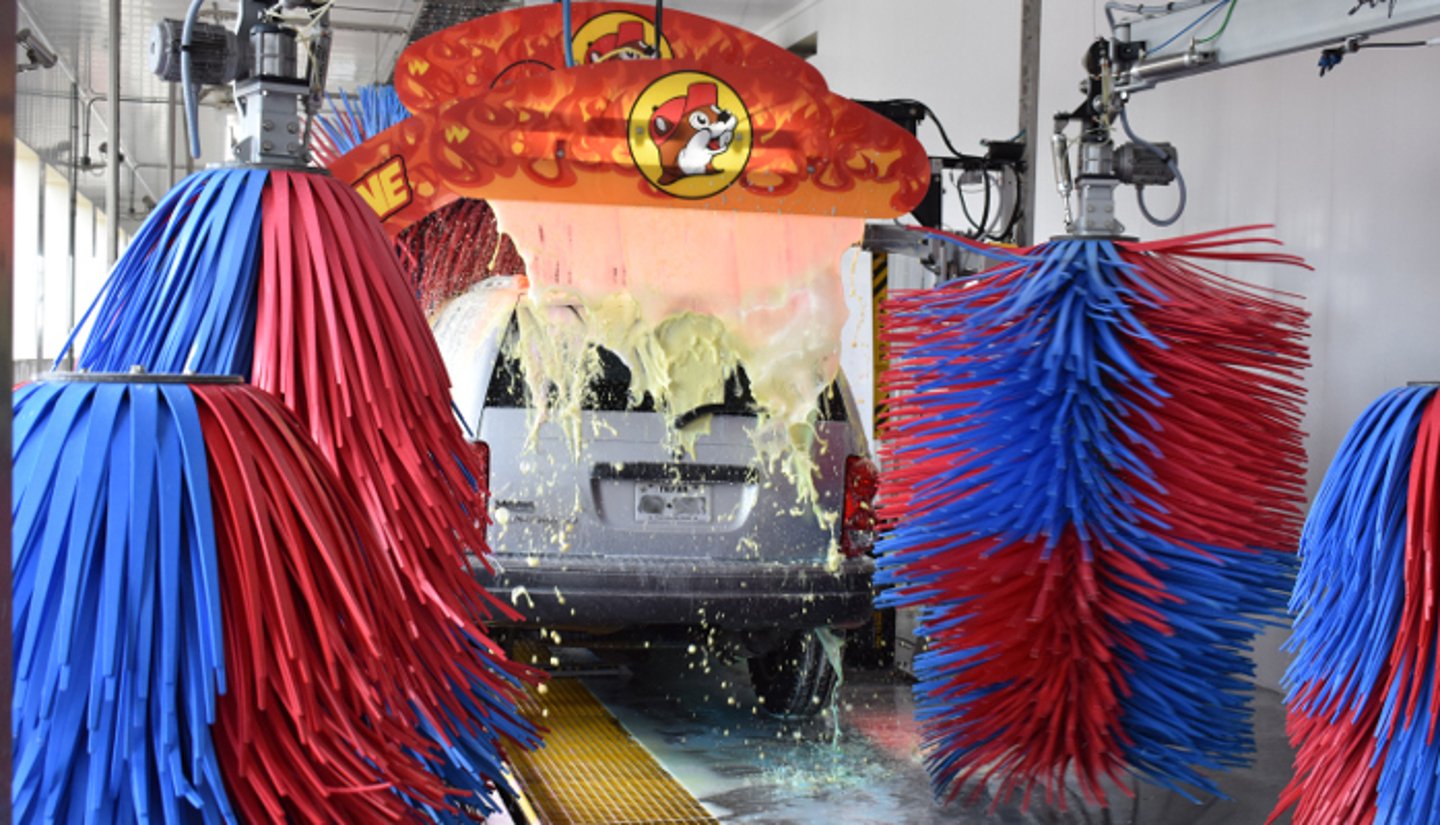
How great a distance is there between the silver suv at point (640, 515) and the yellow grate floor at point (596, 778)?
0.40 metres

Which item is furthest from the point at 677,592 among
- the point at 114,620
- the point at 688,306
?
the point at 114,620

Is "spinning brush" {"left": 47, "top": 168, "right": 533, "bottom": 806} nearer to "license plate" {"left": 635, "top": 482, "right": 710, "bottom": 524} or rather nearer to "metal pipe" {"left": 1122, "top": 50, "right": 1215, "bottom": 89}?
"license plate" {"left": 635, "top": 482, "right": 710, "bottom": 524}

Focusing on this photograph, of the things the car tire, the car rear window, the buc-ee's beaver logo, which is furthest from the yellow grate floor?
the buc-ee's beaver logo

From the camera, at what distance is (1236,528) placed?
4.30m

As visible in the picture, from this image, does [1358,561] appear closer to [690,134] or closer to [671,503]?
[690,134]

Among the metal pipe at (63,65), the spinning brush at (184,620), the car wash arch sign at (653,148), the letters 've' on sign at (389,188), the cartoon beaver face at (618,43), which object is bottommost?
the spinning brush at (184,620)

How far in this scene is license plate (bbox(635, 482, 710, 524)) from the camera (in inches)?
209

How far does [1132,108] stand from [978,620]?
443cm

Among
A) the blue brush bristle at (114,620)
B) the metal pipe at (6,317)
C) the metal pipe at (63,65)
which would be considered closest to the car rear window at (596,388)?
the blue brush bristle at (114,620)

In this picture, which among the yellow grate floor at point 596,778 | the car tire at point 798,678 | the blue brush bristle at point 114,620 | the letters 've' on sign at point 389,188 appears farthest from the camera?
the car tire at point 798,678

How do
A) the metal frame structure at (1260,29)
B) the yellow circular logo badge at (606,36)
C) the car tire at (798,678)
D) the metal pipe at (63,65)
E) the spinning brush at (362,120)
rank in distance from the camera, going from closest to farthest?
the metal frame structure at (1260,29) < the car tire at (798,678) < the yellow circular logo badge at (606,36) < the spinning brush at (362,120) < the metal pipe at (63,65)

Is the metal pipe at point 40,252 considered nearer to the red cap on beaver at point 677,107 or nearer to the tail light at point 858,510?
the tail light at point 858,510

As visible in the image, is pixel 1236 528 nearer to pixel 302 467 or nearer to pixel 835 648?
pixel 835 648

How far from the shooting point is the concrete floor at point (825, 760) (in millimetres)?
4910
